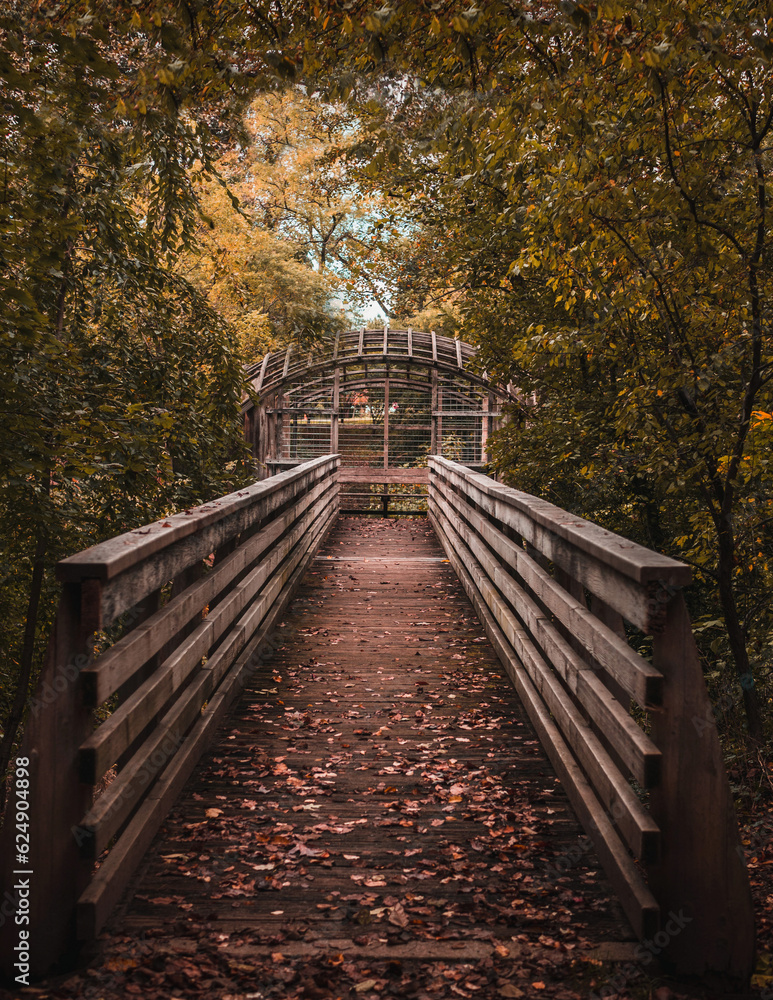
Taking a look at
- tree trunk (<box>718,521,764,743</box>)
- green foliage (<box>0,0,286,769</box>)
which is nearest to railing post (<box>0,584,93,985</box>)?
green foliage (<box>0,0,286,769</box>)

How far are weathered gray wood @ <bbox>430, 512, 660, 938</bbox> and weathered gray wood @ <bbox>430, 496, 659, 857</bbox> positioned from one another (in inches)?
2.1

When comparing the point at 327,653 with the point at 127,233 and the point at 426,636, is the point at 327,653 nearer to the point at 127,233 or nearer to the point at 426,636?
the point at 426,636

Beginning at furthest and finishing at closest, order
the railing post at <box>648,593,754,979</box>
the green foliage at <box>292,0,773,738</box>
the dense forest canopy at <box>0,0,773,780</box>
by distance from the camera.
Result: the dense forest canopy at <box>0,0,773,780</box>
the green foliage at <box>292,0,773,738</box>
the railing post at <box>648,593,754,979</box>

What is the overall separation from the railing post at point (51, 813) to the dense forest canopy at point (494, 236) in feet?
8.83

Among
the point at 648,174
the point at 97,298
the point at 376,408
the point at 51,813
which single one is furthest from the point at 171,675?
the point at 376,408

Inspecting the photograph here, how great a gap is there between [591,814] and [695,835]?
799 mm

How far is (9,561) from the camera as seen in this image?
6684mm

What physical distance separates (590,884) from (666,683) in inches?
38.4

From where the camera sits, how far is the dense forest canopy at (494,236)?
4203 mm

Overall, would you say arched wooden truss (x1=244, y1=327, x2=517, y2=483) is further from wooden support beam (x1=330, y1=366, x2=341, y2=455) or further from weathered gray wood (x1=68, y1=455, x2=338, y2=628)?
weathered gray wood (x1=68, y1=455, x2=338, y2=628)

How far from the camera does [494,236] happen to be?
873 centimetres

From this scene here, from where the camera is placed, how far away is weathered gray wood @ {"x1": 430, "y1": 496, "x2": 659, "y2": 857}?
2.48 m

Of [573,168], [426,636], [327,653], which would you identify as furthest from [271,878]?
[573,168]

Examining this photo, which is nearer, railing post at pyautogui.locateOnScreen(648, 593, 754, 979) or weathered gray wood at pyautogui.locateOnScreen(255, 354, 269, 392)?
railing post at pyautogui.locateOnScreen(648, 593, 754, 979)
